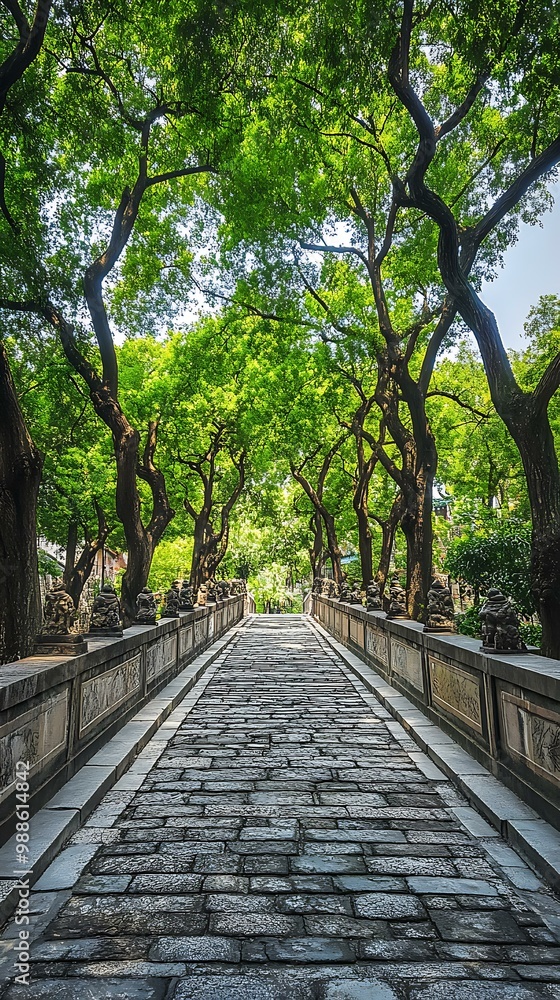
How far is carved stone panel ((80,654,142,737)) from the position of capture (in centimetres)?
628

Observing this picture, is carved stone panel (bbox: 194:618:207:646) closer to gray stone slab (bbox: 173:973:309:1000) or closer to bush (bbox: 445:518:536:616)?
bush (bbox: 445:518:536:616)

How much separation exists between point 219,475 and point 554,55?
22.7 metres

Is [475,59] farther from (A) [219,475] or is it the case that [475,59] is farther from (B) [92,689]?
(A) [219,475]

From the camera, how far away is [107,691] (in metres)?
7.12

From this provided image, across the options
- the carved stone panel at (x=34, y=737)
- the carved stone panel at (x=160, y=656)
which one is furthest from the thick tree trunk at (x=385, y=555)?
the carved stone panel at (x=34, y=737)

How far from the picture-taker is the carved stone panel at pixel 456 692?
251 inches

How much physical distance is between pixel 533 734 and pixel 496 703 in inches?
34.8

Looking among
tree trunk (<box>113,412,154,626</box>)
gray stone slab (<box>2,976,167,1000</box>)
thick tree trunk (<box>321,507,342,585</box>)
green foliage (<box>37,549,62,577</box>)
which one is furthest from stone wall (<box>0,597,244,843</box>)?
thick tree trunk (<box>321,507,342,585</box>)

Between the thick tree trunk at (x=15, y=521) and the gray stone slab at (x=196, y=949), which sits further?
the thick tree trunk at (x=15, y=521)

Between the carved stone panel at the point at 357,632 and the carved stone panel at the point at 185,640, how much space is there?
394 centimetres

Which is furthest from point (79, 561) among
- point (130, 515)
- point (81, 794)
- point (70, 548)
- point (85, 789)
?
point (81, 794)

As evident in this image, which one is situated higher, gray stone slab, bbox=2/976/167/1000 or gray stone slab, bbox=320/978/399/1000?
gray stone slab, bbox=2/976/167/1000

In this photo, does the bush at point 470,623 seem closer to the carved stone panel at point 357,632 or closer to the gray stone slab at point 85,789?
the carved stone panel at point 357,632

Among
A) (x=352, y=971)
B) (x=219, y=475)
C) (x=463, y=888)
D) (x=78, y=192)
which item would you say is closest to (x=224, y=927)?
(x=352, y=971)
